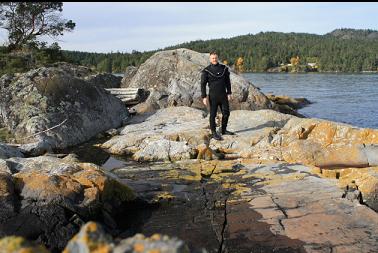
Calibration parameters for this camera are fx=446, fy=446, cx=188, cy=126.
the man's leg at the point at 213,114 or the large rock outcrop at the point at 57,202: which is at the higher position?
the man's leg at the point at 213,114

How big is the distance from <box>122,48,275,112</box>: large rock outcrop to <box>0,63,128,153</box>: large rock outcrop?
2815 millimetres

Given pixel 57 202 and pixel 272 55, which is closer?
pixel 57 202

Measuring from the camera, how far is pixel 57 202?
224 inches

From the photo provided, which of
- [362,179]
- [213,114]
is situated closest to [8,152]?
[213,114]

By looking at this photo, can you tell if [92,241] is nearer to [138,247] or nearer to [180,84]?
[138,247]

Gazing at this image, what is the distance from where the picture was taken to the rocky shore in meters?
5.27

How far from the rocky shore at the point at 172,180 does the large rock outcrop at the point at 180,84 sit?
258 cm

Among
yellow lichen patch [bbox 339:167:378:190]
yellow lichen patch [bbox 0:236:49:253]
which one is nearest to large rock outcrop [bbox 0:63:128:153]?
yellow lichen patch [bbox 339:167:378:190]

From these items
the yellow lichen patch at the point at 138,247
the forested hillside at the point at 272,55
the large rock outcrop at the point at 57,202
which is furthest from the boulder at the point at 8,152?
the forested hillside at the point at 272,55

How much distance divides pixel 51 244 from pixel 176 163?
14.4 ft

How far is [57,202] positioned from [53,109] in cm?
744

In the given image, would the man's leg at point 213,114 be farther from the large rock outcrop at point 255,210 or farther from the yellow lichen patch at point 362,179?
the yellow lichen patch at point 362,179

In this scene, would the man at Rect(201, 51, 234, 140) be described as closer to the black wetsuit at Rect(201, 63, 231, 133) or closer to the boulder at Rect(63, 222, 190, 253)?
the black wetsuit at Rect(201, 63, 231, 133)

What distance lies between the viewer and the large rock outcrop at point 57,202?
5.34 m
